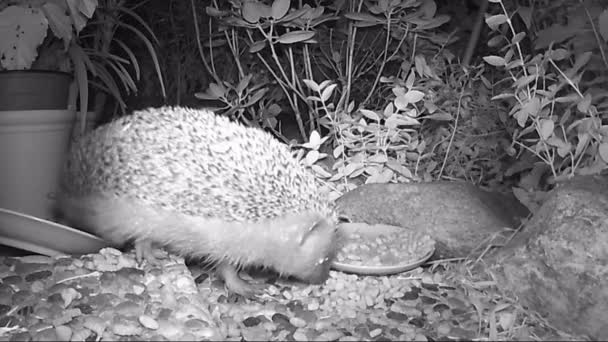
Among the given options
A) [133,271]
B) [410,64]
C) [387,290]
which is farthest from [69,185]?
[410,64]

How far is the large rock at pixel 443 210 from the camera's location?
8.97 ft

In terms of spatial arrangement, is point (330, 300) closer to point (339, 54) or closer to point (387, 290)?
point (387, 290)

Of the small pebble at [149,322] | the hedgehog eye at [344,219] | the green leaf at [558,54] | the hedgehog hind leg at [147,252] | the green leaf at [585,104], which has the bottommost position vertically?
the hedgehog eye at [344,219]

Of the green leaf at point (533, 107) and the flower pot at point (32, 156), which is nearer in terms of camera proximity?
the green leaf at point (533, 107)

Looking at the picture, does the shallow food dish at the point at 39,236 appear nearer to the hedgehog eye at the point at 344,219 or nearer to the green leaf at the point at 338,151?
the hedgehog eye at the point at 344,219

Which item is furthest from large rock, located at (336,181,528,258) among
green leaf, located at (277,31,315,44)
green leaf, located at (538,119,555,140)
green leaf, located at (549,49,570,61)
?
green leaf, located at (277,31,315,44)

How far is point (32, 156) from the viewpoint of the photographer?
3.02m

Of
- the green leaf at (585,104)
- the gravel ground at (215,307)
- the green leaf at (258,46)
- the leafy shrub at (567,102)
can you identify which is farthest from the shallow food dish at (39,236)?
the green leaf at (585,104)

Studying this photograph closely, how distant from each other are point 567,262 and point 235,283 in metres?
1.24

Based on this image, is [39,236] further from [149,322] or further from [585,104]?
[585,104]

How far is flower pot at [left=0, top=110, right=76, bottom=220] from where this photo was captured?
116 inches

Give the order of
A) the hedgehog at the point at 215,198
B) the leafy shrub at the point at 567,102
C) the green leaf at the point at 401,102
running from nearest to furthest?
the hedgehog at the point at 215,198 → the leafy shrub at the point at 567,102 → the green leaf at the point at 401,102

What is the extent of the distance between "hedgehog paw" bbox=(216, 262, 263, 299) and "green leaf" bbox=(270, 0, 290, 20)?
1393 millimetres

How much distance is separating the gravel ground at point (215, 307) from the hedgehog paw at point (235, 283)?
0.03 metres
